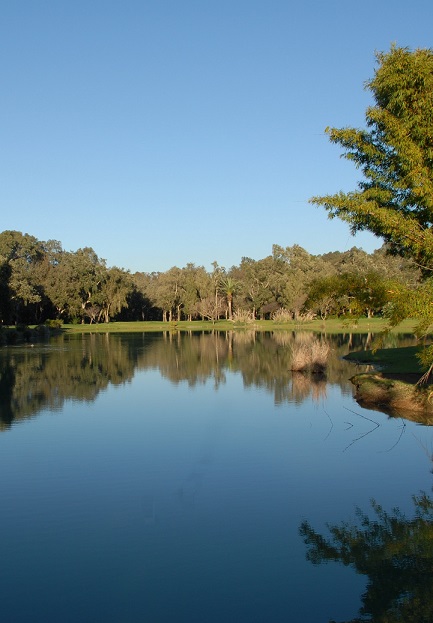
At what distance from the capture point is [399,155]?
14602 millimetres

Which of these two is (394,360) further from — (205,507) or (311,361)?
(205,507)

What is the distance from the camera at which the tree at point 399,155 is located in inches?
565

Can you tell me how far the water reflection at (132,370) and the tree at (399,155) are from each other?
11.5 m

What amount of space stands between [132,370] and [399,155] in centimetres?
2632

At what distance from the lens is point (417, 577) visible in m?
9.00

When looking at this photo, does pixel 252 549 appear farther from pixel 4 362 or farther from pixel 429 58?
pixel 4 362

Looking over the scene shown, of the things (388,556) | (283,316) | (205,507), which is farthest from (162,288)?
(388,556)

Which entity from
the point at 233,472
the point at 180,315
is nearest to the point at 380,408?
the point at 233,472

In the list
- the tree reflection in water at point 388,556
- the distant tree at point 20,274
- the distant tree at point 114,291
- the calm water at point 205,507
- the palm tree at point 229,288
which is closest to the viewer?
the tree reflection in water at point 388,556

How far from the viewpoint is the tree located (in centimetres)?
1436

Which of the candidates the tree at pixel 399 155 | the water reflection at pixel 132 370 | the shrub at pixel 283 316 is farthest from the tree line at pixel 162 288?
the tree at pixel 399 155

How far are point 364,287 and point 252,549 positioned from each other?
9055 millimetres

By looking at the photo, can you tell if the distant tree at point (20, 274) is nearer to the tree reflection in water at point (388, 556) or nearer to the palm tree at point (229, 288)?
the palm tree at point (229, 288)

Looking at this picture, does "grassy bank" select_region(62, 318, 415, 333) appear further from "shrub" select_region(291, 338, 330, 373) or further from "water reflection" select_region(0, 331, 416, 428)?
"shrub" select_region(291, 338, 330, 373)
